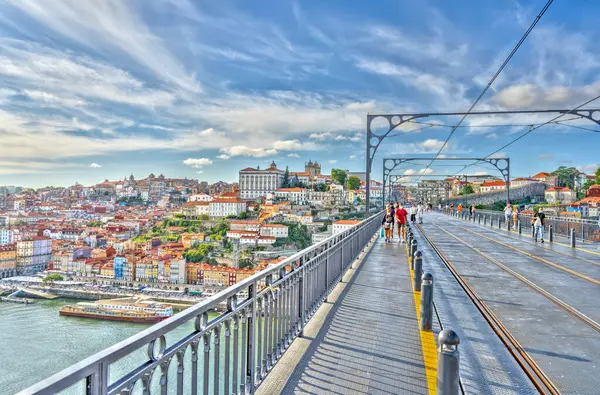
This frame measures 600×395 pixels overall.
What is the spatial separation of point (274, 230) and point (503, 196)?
5135 cm

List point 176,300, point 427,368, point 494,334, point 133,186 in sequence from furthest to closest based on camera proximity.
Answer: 1. point 133,186
2. point 176,300
3. point 494,334
4. point 427,368

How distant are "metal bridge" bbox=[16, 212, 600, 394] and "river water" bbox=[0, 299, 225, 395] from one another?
10.3m

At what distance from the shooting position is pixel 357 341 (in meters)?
4.94

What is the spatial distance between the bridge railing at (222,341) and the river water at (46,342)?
415 inches

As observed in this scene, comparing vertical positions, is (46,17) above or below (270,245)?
above

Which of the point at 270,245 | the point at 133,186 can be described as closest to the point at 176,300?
the point at 270,245

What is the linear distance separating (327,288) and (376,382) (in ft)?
11.3

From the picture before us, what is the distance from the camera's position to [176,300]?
75.3ft

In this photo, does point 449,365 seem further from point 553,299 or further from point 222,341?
point 553,299

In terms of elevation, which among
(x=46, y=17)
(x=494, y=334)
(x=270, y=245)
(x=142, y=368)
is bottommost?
(x=270, y=245)

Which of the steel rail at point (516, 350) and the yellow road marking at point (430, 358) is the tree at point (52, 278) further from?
the yellow road marking at point (430, 358)

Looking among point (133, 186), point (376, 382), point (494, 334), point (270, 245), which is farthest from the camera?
point (133, 186)

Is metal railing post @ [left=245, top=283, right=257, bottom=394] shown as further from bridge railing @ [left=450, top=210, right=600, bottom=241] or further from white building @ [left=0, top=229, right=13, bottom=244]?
white building @ [left=0, top=229, right=13, bottom=244]

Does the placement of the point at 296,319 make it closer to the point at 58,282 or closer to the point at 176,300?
the point at 176,300
